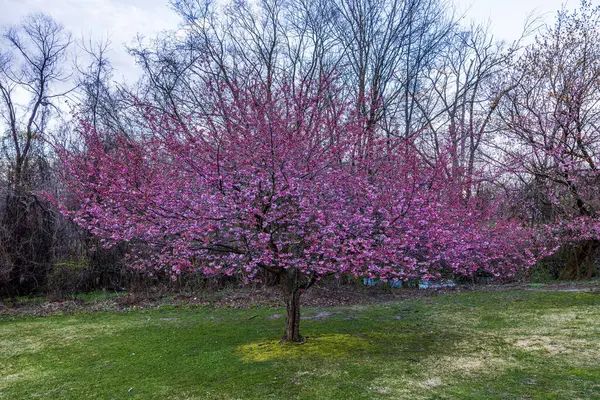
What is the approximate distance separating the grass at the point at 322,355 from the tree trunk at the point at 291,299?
191 millimetres

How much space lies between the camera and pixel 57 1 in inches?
338

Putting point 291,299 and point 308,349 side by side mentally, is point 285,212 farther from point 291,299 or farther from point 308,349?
point 308,349

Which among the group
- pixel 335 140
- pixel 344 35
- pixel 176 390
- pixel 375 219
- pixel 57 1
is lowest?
pixel 176 390

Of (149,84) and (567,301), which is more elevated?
(149,84)

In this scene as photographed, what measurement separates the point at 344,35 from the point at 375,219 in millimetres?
10084

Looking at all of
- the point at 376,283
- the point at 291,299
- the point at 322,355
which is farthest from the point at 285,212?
the point at 376,283

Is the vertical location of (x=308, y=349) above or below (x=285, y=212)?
below

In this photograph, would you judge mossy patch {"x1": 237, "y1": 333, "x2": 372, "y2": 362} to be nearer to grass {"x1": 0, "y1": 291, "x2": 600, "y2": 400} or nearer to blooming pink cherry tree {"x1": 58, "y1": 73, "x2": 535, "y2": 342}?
grass {"x1": 0, "y1": 291, "x2": 600, "y2": 400}

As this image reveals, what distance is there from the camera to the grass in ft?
12.3

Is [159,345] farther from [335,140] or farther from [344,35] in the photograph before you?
[344,35]

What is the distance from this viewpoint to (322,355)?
186 inches

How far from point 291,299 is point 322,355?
0.75 m

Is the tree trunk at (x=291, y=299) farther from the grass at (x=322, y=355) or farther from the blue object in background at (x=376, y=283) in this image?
the blue object in background at (x=376, y=283)

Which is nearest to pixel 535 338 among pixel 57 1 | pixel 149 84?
pixel 57 1
